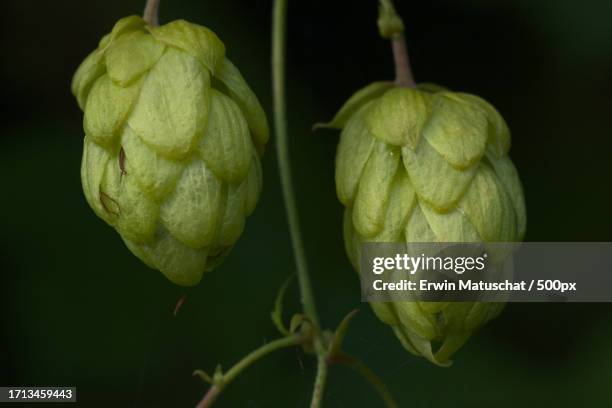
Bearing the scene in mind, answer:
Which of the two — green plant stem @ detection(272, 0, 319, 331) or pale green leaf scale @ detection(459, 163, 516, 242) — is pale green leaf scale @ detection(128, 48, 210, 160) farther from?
pale green leaf scale @ detection(459, 163, 516, 242)

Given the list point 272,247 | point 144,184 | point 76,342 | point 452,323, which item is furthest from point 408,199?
point 76,342

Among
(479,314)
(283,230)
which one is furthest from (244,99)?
(283,230)

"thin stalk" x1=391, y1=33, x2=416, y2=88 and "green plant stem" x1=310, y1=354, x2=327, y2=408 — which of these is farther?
"thin stalk" x1=391, y1=33, x2=416, y2=88

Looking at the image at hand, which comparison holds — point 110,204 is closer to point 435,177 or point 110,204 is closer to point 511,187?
point 435,177

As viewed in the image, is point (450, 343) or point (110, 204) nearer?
point (110, 204)

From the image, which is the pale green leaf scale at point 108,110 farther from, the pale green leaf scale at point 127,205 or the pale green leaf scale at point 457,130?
the pale green leaf scale at point 457,130

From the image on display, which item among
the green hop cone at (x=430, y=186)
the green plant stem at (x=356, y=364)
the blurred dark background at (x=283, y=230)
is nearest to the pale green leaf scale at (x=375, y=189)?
the green hop cone at (x=430, y=186)

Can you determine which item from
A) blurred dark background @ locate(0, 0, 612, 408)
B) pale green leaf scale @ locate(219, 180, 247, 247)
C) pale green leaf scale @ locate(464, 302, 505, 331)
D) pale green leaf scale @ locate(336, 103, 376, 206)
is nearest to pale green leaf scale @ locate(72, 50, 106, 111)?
pale green leaf scale @ locate(219, 180, 247, 247)
